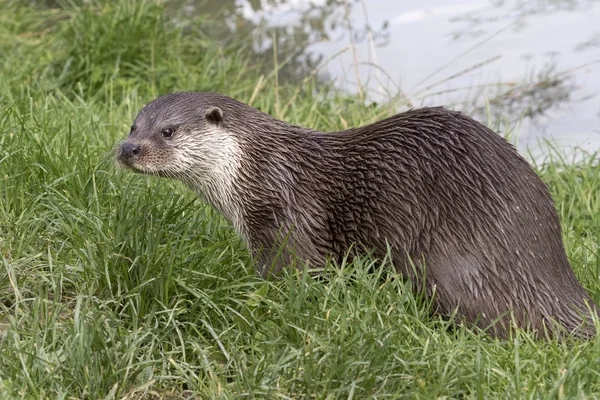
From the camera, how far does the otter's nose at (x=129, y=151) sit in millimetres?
3057

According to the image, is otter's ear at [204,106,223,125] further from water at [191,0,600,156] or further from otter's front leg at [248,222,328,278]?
water at [191,0,600,156]

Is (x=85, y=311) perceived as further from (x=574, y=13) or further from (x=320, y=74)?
(x=574, y=13)

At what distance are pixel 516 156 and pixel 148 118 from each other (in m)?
1.29

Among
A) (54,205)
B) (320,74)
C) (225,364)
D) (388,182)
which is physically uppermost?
(320,74)

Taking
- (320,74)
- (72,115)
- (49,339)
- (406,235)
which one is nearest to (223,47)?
(320,74)

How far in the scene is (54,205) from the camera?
2979mm

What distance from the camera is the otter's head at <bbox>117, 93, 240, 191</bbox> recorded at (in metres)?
3.12

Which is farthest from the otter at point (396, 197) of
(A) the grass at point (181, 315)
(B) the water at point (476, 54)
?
(B) the water at point (476, 54)

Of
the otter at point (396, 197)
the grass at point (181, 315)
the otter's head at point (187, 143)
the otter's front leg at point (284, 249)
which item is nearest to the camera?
the grass at point (181, 315)

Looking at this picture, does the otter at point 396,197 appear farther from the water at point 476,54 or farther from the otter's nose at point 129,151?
the water at point 476,54

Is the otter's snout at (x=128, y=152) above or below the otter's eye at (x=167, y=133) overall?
below

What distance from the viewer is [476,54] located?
6.01m

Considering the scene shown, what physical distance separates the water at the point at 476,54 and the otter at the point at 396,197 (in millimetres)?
1927

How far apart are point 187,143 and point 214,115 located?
0.14 meters
